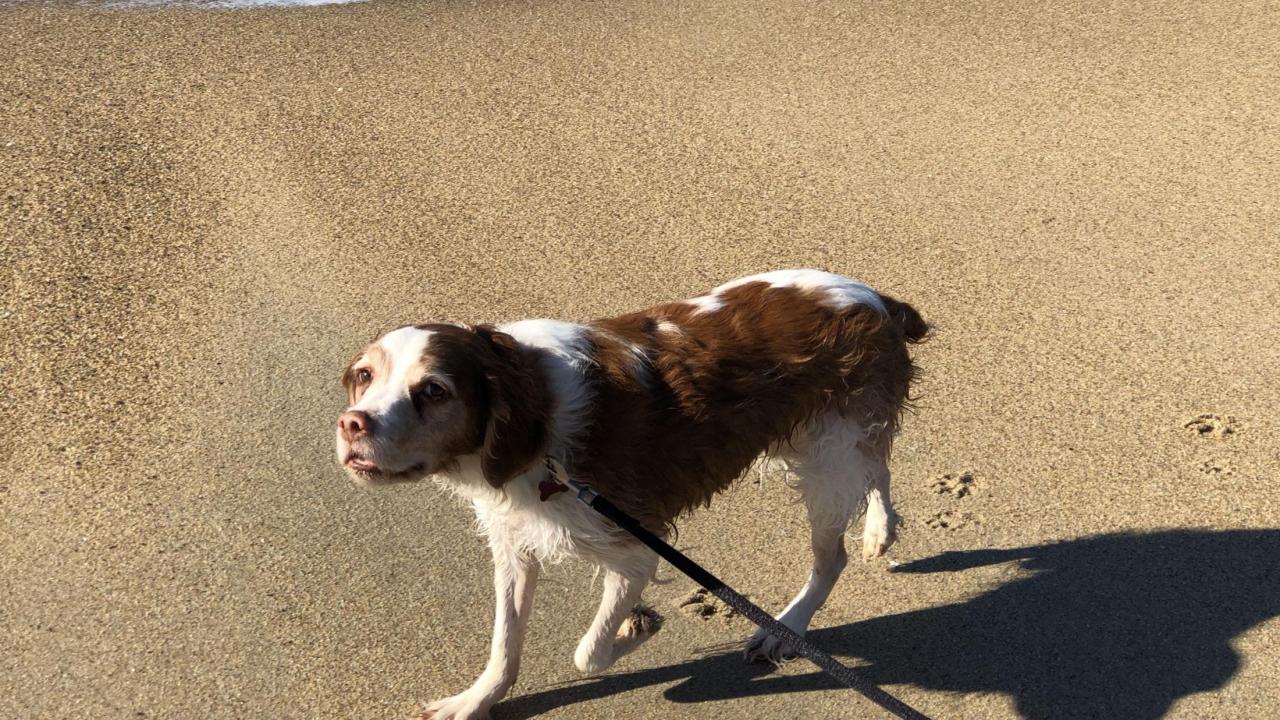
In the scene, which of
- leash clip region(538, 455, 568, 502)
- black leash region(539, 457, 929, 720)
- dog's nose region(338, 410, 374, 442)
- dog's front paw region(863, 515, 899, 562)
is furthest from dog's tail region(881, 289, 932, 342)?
dog's nose region(338, 410, 374, 442)

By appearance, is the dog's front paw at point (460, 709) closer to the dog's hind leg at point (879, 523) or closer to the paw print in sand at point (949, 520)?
the dog's hind leg at point (879, 523)

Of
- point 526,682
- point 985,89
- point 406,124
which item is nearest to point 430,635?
point 526,682

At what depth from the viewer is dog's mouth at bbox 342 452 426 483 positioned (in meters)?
3.05

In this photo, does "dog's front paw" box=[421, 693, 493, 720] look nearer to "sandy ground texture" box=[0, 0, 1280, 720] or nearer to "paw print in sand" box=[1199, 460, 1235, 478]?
"sandy ground texture" box=[0, 0, 1280, 720]

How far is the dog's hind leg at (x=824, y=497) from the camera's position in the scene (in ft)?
13.2

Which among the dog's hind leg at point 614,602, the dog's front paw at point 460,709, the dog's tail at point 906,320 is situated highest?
the dog's tail at point 906,320

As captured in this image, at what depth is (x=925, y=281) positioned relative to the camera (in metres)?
6.17

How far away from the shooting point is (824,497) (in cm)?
408

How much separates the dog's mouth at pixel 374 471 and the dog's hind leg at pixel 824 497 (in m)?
1.39

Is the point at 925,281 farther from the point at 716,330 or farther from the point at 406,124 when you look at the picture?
the point at 406,124

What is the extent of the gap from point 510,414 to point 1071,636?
2187 mm

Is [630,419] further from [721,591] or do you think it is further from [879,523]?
[879,523]

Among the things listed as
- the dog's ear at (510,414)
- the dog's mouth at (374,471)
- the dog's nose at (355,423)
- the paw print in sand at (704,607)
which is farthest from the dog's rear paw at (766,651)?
the dog's nose at (355,423)

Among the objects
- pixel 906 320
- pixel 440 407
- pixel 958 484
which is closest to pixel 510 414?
pixel 440 407
